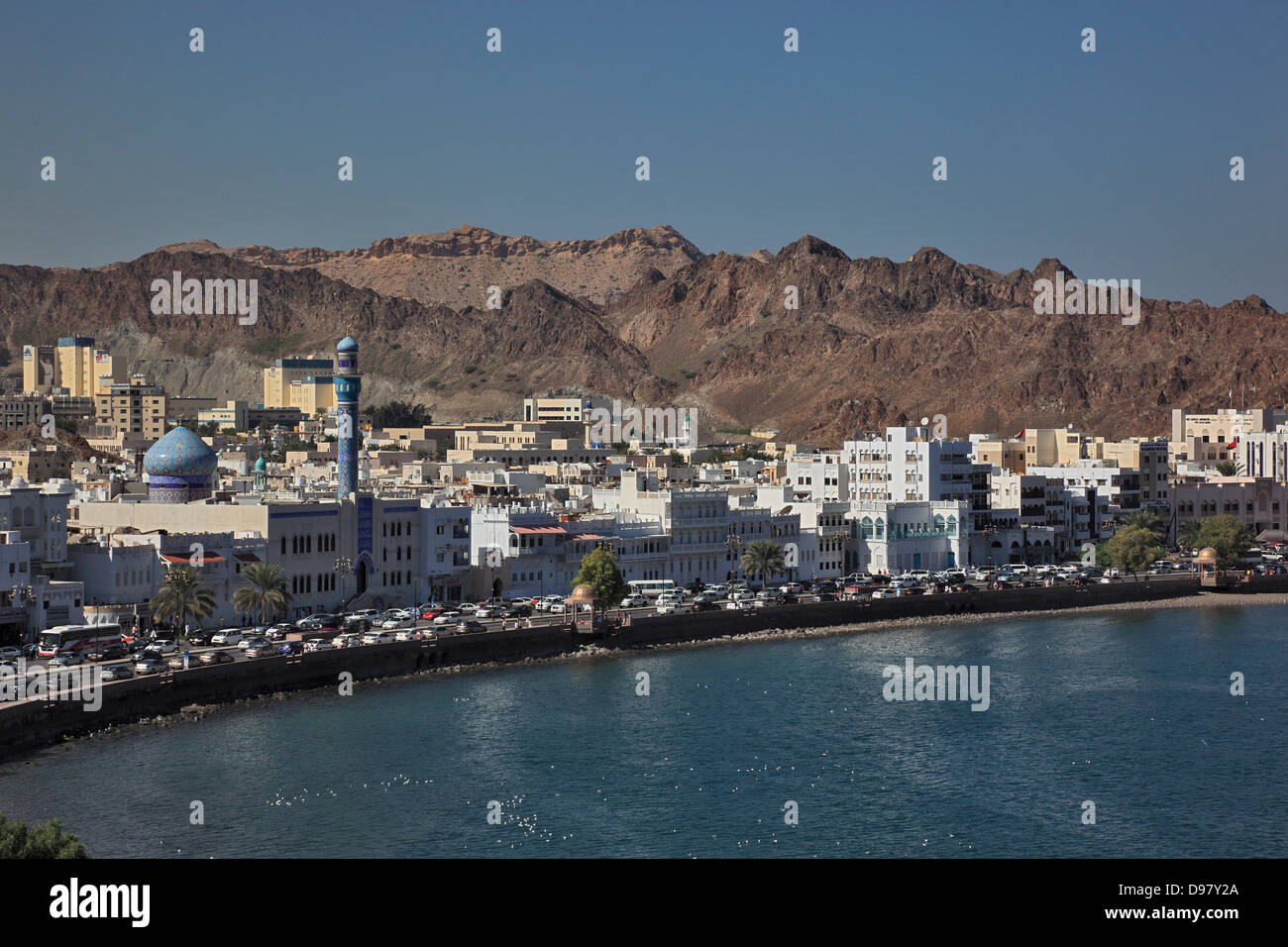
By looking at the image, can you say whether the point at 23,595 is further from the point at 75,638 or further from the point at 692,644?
the point at 692,644

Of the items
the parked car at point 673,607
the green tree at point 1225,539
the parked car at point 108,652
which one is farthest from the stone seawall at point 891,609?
the parked car at point 108,652

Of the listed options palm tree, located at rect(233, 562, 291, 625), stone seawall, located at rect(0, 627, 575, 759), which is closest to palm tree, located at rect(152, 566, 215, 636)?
palm tree, located at rect(233, 562, 291, 625)

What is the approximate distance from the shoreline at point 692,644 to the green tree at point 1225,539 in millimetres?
4559

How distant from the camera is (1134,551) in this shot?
324 ft

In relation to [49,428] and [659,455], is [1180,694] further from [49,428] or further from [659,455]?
[49,428]

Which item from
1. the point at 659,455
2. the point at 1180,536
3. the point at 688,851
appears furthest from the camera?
the point at 659,455

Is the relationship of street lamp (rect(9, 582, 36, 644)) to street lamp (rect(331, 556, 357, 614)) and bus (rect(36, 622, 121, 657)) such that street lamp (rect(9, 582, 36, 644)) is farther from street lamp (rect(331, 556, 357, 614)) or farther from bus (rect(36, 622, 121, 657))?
street lamp (rect(331, 556, 357, 614))

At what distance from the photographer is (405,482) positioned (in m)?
112

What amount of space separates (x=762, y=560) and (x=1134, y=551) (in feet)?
77.2

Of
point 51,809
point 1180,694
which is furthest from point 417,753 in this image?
point 1180,694

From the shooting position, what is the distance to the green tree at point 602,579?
73500mm

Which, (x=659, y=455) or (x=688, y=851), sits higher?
(x=659, y=455)

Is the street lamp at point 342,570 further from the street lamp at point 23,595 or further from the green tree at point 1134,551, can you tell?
the green tree at point 1134,551
